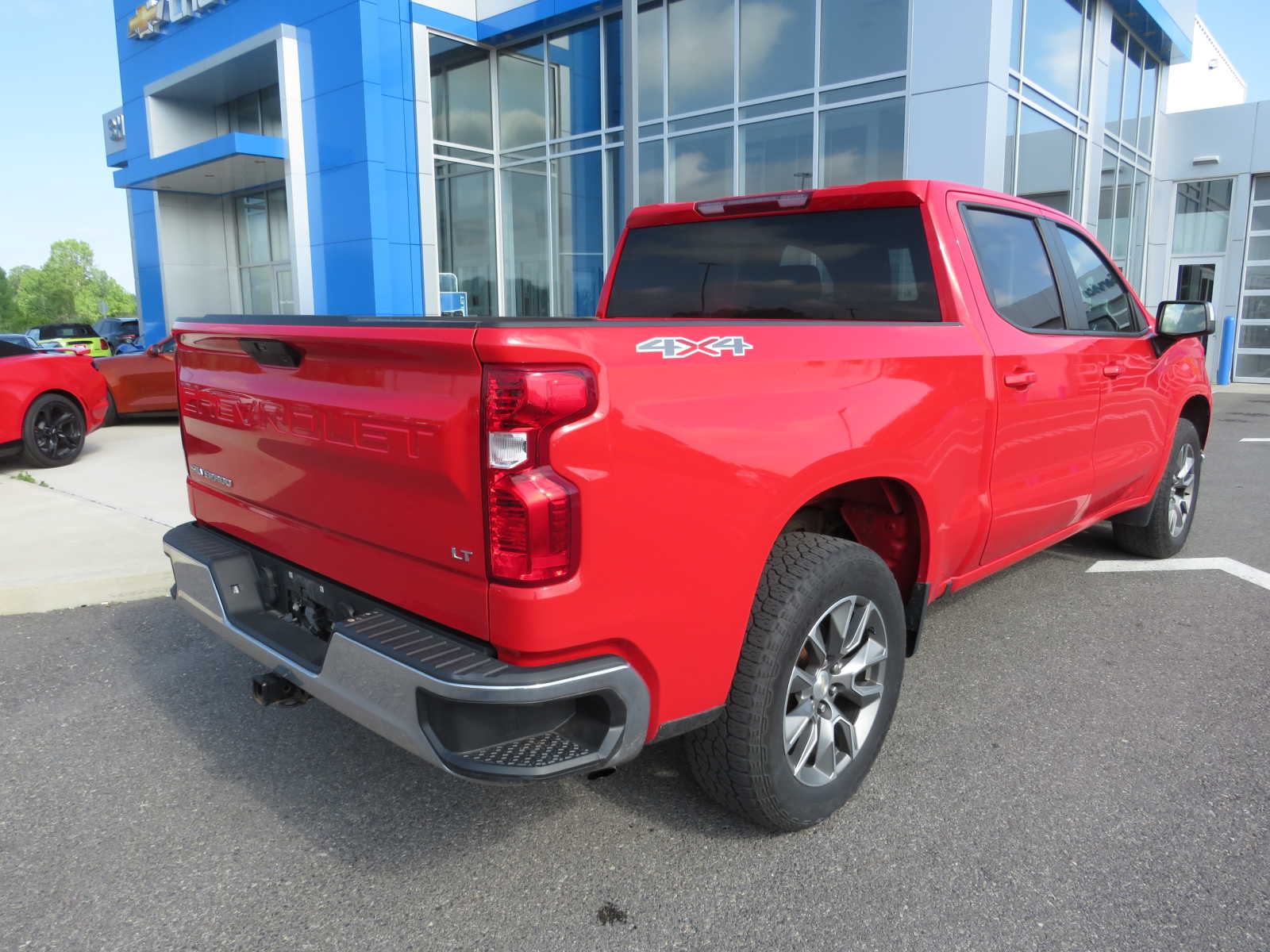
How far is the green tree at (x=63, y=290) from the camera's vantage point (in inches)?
4387

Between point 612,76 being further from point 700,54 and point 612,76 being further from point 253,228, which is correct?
point 253,228

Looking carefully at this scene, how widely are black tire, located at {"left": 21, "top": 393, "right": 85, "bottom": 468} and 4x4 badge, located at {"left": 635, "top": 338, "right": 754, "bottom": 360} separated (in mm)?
9000

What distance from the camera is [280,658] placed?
8.18ft

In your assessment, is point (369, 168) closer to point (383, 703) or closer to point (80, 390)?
point (80, 390)

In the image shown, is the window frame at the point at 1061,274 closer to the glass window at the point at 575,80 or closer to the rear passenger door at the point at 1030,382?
the rear passenger door at the point at 1030,382

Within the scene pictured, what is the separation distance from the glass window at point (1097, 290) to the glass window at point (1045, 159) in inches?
366

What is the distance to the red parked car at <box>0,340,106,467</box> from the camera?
8.80 meters

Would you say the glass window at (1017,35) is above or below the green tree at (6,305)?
above

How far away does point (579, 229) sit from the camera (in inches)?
663

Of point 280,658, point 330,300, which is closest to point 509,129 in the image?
point 330,300

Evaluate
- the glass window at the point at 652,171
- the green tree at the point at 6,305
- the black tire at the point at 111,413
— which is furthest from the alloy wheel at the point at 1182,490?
the green tree at the point at 6,305

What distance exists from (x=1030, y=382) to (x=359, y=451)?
246 centimetres

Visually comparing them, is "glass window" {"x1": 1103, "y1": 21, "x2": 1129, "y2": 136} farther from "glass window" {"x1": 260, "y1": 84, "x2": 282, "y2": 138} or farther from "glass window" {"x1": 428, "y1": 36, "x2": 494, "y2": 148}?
"glass window" {"x1": 260, "y1": 84, "x2": 282, "y2": 138}

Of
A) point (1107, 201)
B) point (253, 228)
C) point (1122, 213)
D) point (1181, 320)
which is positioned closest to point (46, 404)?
point (1181, 320)
